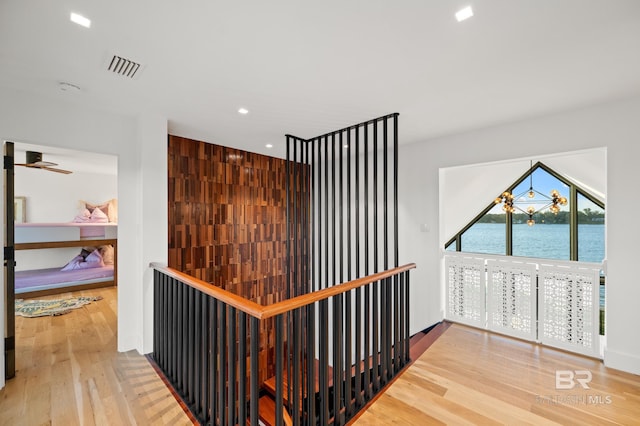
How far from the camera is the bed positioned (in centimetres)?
478

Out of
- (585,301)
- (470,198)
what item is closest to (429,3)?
(585,301)

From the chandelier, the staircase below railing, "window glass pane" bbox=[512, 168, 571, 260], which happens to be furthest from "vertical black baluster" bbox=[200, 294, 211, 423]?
"window glass pane" bbox=[512, 168, 571, 260]

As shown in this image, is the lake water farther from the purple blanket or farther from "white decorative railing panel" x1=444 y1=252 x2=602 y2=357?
the purple blanket

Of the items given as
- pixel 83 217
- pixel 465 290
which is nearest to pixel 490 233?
pixel 465 290

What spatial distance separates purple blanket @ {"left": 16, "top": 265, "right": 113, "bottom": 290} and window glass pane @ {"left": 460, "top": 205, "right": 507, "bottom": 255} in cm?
693

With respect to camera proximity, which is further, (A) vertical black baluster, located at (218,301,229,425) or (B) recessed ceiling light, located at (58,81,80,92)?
(B) recessed ceiling light, located at (58,81,80,92)

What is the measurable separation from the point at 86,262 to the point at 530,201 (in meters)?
8.38

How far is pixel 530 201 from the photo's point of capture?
420cm

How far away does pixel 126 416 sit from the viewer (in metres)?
1.84

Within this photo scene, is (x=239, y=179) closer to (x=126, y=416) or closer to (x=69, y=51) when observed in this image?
(x=69, y=51)

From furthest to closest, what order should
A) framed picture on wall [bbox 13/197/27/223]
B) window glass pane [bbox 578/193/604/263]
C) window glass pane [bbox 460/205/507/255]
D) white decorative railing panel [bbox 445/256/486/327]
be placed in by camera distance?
framed picture on wall [bbox 13/197/27/223]
window glass pane [bbox 460/205/507/255]
window glass pane [bbox 578/193/604/263]
white decorative railing panel [bbox 445/256/486/327]

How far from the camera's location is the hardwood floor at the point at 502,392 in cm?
188

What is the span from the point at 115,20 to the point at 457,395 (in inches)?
134

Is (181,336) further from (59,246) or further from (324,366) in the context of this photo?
(59,246)
